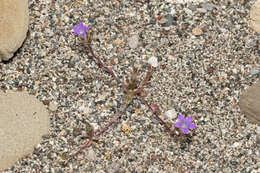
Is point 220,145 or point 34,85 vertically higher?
point 34,85

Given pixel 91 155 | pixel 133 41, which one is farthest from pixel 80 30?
pixel 91 155

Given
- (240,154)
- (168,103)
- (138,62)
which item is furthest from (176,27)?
(240,154)

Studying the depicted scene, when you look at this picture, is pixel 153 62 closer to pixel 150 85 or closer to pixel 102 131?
pixel 150 85

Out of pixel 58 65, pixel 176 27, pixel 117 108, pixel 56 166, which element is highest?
pixel 176 27

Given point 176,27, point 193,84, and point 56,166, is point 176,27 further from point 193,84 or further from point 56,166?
point 56,166

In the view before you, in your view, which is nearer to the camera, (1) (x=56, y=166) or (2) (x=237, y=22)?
(1) (x=56, y=166)
